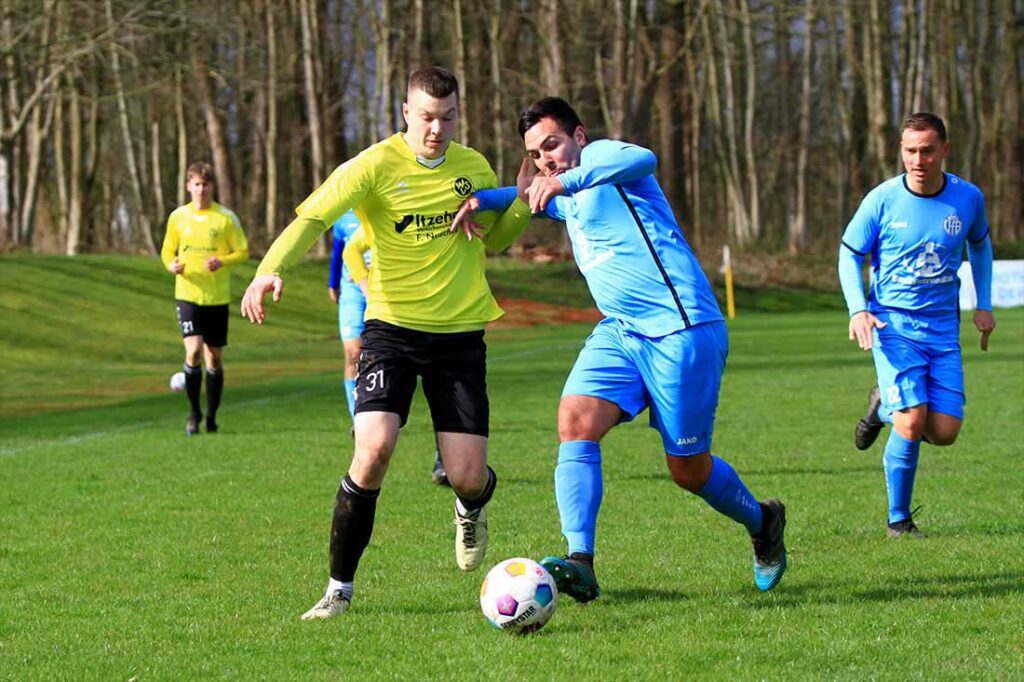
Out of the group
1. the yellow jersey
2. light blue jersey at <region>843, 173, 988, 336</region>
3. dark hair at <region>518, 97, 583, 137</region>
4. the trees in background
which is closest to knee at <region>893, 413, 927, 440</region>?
light blue jersey at <region>843, 173, 988, 336</region>

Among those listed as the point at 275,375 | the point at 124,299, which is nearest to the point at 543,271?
the point at 124,299

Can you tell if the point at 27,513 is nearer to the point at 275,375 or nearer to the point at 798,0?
the point at 275,375

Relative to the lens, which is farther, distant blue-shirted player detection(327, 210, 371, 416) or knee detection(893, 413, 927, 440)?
distant blue-shirted player detection(327, 210, 371, 416)

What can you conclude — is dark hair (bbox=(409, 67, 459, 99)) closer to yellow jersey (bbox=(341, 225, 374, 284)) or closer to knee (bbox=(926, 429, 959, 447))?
knee (bbox=(926, 429, 959, 447))

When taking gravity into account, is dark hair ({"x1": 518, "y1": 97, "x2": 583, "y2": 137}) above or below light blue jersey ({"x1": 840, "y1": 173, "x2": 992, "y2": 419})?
above

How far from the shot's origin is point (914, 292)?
27.1 ft

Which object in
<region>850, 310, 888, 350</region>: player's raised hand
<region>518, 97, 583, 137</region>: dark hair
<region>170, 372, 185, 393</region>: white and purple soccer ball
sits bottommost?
<region>170, 372, 185, 393</region>: white and purple soccer ball

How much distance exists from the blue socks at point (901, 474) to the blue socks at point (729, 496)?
1.76 metres

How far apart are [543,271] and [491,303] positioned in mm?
37165

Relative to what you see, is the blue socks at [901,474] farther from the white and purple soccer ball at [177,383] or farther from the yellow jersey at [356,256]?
the white and purple soccer ball at [177,383]

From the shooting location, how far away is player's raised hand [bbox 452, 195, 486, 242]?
658 cm

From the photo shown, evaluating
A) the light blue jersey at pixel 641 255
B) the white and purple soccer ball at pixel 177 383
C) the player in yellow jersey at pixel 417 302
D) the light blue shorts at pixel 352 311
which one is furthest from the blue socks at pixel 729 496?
the white and purple soccer ball at pixel 177 383

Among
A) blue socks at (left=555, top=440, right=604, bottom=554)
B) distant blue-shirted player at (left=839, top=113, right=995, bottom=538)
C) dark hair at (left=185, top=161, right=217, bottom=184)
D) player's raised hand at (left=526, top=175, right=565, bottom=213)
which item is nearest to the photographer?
player's raised hand at (left=526, top=175, right=565, bottom=213)

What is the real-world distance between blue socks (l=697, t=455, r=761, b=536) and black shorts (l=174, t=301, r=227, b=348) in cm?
821
